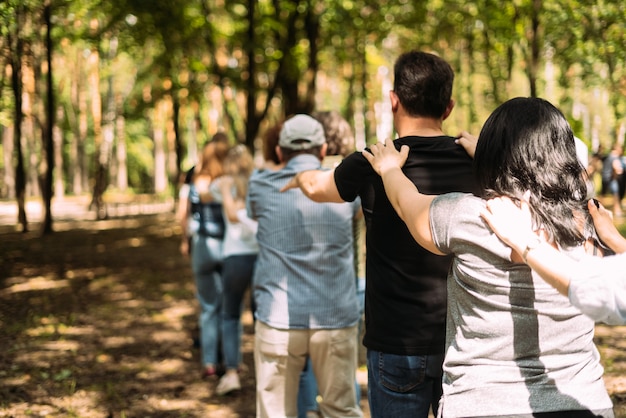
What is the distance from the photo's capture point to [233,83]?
1584cm

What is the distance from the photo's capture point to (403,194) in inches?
97.7

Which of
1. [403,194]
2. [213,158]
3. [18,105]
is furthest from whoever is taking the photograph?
[18,105]

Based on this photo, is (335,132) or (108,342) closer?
(335,132)

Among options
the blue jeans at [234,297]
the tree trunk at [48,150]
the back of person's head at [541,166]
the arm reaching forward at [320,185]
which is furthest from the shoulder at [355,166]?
the tree trunk at [48,150]

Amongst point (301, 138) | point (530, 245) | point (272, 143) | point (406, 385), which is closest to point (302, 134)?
point (301, 138)

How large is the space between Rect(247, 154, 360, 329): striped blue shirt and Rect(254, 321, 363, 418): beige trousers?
0.07 meters

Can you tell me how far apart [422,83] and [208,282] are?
4.15m

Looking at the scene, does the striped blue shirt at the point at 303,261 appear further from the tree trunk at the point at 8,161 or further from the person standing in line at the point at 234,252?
the tree trunk at the point at 8,161

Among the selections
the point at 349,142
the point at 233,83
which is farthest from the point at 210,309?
the point at 233,83

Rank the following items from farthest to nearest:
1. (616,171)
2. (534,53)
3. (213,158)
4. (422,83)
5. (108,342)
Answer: (616,171)
(534,53)
(108,342)
(213,158)
(422,83)

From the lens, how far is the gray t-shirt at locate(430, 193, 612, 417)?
84.0 inches

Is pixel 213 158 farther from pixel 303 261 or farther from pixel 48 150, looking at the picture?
pixel 48 150

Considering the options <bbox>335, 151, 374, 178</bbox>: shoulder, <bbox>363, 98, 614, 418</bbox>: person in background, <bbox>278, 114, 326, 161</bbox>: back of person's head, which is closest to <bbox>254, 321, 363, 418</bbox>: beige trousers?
<bbox>278, 114, 326, 161</bbox>: back of person's head

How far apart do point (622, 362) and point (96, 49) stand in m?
15.7
